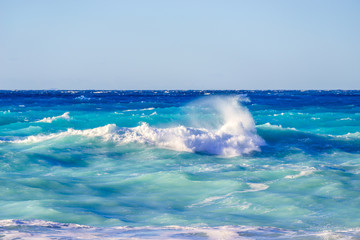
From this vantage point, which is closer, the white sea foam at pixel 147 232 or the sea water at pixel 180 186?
the white sea foam at pixel 147 232

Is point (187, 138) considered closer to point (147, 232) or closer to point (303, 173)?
point (303, 173)

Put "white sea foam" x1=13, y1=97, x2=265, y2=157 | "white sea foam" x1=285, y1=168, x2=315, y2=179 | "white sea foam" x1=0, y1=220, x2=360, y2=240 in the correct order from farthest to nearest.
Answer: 1. "white sea foam" x1=13, y1=97, x2=265, y2=157
2. "white sea foam" x1=285, y1=168, x2=315, y2=179
3. "white sea foam" x1=0, y1=220, x2=360, y2=240

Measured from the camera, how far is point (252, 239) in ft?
17.2

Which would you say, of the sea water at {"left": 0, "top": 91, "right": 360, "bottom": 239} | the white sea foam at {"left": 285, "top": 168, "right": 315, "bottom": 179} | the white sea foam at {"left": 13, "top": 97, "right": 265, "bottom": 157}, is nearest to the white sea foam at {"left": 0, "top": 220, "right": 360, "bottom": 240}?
the sea water at {"left": 0, "top": 91, "right": 360, "bottom": 239}

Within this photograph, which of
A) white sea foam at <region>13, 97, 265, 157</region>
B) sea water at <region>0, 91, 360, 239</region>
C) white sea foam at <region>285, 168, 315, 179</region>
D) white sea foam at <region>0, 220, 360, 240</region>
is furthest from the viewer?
white sea foam at <region>13, 97, 265, 157</region>

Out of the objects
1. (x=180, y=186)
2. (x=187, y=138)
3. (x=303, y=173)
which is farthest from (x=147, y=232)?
(x=187, y=138)

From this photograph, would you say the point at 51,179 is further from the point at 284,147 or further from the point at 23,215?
the point at 284,147

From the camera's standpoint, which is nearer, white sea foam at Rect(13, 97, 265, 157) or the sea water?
the sea water

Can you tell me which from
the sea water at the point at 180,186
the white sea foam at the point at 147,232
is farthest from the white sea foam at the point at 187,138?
the white sea foam at the point at 147,232

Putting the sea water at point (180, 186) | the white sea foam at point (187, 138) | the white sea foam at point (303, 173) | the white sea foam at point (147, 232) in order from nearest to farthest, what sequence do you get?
the white sea foam at point (147, 232) < the sea water at point (180, 186) < the white sea foam at point (303, 173) < the white sea foam at point (187, 138)

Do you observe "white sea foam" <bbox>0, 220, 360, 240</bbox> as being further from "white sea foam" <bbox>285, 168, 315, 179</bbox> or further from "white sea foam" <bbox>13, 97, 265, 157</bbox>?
"white sea foam" <bbox>13, 97, 265, 157</bbox>

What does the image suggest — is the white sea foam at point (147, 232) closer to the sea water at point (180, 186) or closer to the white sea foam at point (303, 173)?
the sea water at point (180, 186)

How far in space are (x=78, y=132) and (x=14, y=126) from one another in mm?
8853

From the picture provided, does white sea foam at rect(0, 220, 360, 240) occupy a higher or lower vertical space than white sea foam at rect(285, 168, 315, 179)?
higher
